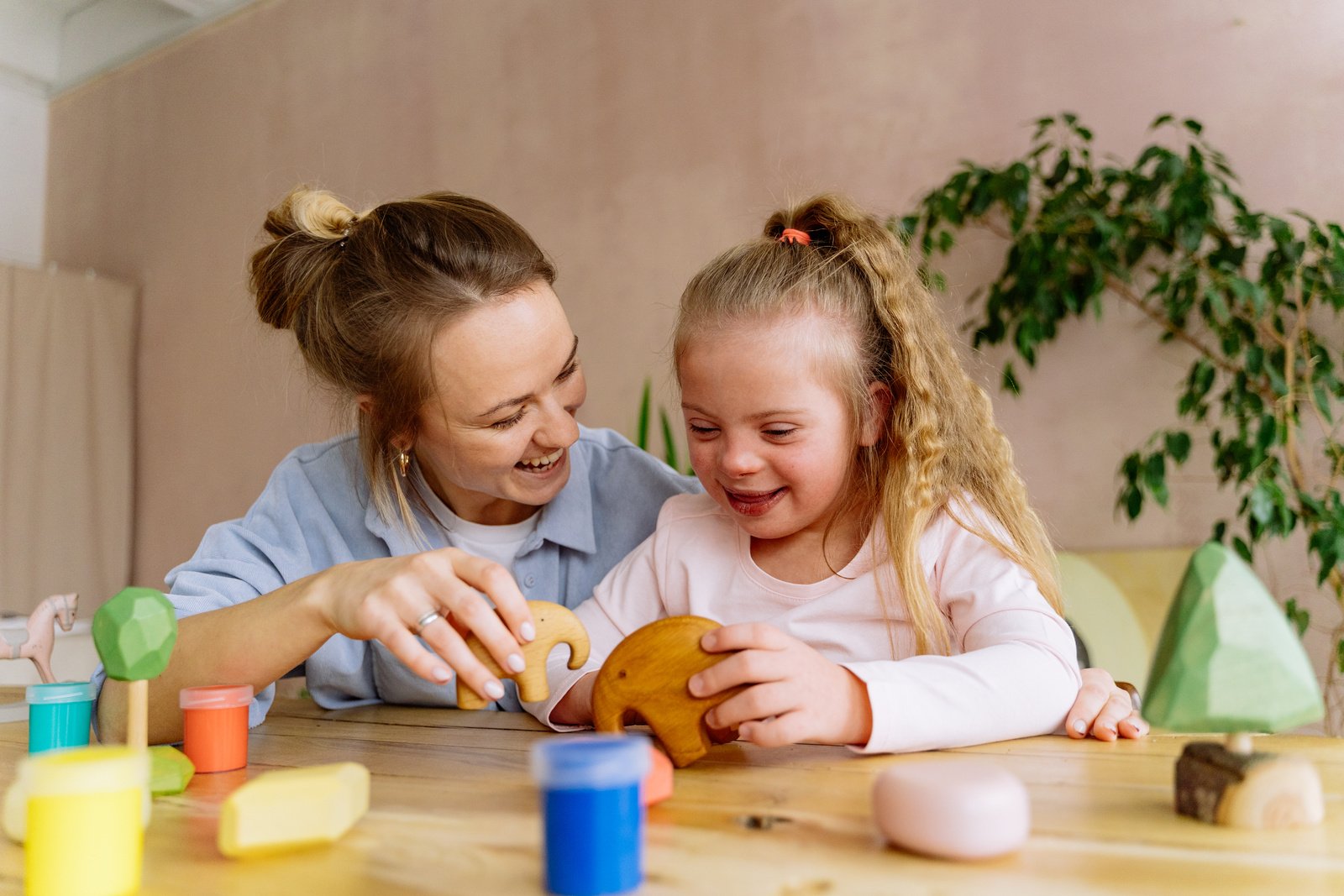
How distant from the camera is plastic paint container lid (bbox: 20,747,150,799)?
609mm

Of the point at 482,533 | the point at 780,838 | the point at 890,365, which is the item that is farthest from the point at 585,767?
the point at 482,533

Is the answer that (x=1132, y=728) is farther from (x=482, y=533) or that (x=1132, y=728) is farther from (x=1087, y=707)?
(x=482, y=533)

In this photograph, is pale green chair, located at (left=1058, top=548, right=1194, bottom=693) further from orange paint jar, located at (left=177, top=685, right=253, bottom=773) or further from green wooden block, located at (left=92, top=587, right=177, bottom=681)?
green wooden block, located at (left=92, top=587, right=177, bottom=681)

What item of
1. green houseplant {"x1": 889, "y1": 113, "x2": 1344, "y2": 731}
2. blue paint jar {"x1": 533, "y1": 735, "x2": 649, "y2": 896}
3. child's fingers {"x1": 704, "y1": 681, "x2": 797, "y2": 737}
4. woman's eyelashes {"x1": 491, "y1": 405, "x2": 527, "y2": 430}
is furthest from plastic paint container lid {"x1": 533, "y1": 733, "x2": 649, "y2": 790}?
green houseplant {"x1": 889, "y1": 113, "x2": 1344, "y2": 731}

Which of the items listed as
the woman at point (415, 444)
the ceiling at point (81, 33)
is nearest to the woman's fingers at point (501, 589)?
the woman at point (415, 444)

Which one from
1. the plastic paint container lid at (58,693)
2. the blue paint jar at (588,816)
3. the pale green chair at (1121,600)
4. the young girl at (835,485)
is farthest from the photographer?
the pale green chair at (1121,600)

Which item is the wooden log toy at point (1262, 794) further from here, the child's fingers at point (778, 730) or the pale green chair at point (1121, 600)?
the pale green chair at point (1121, 600)

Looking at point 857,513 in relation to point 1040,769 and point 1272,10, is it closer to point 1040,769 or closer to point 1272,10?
point 1040,769

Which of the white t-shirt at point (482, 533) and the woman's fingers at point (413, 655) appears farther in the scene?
the white t-shirt at point (482, 533)

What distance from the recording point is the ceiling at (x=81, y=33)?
448 centimetres

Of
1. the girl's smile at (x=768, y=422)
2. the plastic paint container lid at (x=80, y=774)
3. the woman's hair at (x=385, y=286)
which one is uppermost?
the woman's hair at (x=385, y=286)

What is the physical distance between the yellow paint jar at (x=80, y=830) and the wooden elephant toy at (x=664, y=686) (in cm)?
42

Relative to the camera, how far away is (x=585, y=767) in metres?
0.57

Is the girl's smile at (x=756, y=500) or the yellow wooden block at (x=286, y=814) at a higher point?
the girl's smile at (x=756, y=500)
